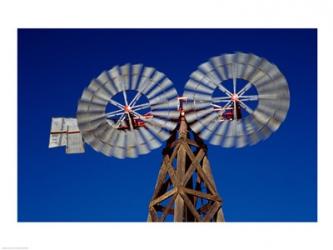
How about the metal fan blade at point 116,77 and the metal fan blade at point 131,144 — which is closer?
the metal fan blade at point 131,144

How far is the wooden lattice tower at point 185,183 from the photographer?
19830 mm

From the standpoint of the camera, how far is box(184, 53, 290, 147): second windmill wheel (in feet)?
67.6

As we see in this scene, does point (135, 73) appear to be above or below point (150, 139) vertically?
above

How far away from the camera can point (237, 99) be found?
20828mm

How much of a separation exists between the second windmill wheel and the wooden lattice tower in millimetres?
604

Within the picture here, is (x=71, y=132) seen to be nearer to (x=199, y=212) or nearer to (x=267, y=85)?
(x=199, y=212)

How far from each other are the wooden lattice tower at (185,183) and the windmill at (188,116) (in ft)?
0.10

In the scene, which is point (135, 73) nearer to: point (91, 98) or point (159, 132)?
point (91, 98)

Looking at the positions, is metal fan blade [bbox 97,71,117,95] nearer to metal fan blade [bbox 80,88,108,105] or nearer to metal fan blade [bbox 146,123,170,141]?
metal fan blade [bbox 80,88,108,105]

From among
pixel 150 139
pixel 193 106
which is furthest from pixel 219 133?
pixel 150 139

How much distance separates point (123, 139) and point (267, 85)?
4.79m

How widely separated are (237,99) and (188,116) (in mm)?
1605

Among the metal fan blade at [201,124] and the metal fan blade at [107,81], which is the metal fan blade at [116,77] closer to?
the metal fan blade at [107,81]
